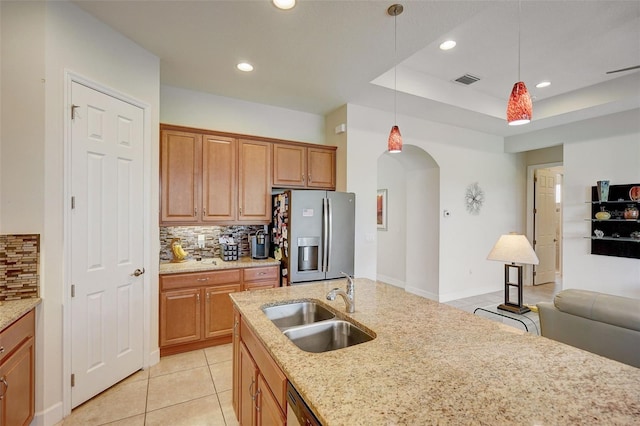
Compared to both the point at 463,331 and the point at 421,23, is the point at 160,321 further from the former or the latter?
the point at 421,23

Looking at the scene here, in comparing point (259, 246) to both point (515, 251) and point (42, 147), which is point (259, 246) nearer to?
point (42, 147)

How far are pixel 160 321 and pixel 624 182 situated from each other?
20.0 feet

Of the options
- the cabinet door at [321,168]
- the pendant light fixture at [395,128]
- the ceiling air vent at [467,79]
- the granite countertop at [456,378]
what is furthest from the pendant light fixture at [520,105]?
the cabinet door at [321,168]

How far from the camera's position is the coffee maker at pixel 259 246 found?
3.67m

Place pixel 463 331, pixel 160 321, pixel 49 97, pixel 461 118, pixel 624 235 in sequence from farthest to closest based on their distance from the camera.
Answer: pixel 461 118, pixel 624 235, pixel 160 321, pixel 49 97, pixel 463 331

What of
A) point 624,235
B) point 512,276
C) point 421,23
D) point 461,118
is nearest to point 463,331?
point 421,23

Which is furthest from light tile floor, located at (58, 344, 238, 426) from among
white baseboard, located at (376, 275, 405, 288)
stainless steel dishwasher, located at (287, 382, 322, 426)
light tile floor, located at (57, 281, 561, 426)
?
white baseboard, located at (376, 275, 405, 288)

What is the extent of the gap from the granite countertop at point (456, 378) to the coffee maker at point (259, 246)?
214 centimetres

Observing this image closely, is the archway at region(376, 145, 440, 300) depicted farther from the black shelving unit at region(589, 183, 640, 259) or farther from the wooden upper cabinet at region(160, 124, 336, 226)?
the black shelving unit at region(589, 183, 640, 259)

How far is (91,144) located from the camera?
2.27 m

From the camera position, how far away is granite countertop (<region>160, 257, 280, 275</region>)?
306cm

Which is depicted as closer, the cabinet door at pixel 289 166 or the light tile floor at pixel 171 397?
the light tile floor at pixel 171 397

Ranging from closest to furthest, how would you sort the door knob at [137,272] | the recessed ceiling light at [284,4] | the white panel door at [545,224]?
the recessed ceiling light at [284,4] < the door knob at [137,272] < the white panel door at [545,224]

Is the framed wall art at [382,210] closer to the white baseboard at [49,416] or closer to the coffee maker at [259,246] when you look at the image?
the coffee maker at [259,246]
